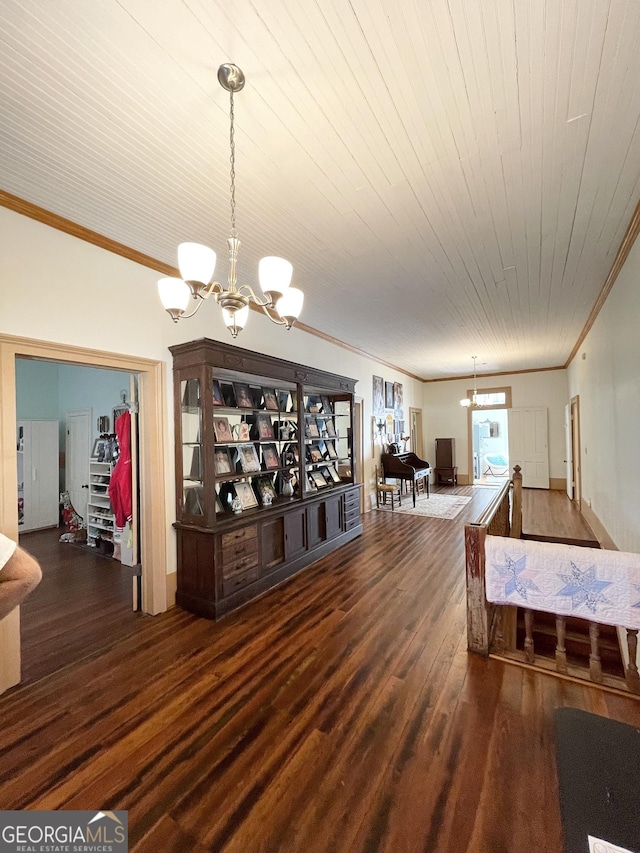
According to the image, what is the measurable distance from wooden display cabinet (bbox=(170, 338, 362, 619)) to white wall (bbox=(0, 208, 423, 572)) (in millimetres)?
234

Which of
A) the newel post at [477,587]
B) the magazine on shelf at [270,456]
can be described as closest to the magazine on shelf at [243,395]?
the magazine on shelf at [270,456]

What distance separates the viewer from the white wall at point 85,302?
7.50 ft

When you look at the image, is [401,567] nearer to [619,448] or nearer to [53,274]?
[619,448]

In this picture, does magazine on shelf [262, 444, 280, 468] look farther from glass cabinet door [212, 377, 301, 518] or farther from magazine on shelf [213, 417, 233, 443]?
magazine on shelf [213, 417, 233, 443]

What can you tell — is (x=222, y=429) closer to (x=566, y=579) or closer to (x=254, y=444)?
(x=254, y=444)

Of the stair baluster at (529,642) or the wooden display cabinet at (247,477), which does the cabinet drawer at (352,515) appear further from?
the stair baluster at (529,642)

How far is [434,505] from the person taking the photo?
743 centimetres

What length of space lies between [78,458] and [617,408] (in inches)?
285

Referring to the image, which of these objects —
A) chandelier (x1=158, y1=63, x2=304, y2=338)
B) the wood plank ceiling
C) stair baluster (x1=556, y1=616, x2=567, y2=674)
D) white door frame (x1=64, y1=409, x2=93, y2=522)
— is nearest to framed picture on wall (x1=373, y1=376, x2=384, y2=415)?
the wood plank ceiling

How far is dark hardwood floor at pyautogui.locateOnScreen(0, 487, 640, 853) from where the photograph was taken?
4.54 feet

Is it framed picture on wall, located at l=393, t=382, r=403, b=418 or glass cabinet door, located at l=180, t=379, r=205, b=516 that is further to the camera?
framed picture on wall, located at l=393, t=382, r=403, b=418

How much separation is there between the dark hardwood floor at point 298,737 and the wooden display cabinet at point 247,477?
0.47 meters

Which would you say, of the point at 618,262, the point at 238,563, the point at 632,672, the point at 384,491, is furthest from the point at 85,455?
the point at 618,262

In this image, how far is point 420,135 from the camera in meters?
1.83
